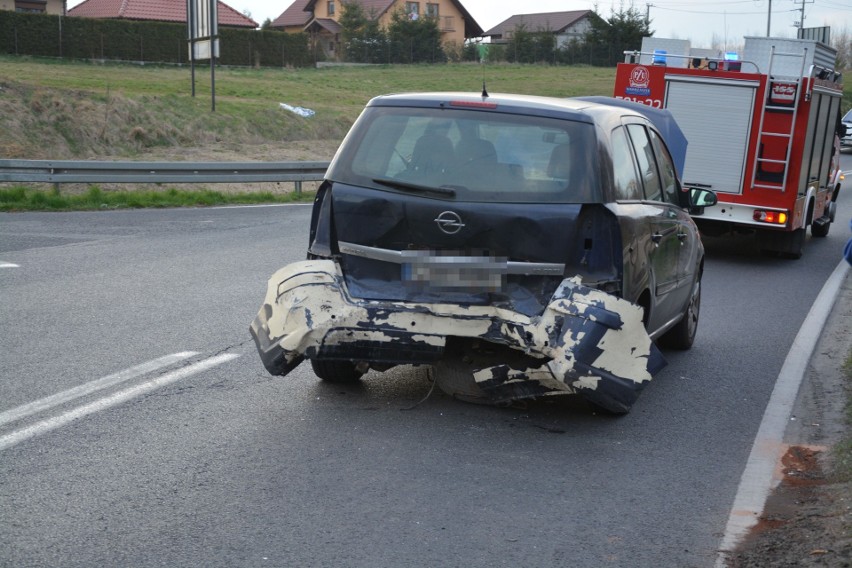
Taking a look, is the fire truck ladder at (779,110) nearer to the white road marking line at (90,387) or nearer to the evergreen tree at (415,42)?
the white road marking line at (90,387)

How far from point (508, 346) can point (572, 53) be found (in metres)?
71.7

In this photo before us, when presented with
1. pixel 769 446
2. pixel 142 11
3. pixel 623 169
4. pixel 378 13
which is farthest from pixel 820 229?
pixel 378 13

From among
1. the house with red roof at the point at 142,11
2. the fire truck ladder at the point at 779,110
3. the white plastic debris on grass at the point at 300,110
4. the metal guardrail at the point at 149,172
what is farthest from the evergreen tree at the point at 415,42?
the fire truck ladder at the point at 779,110

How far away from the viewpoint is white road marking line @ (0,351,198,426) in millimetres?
5863

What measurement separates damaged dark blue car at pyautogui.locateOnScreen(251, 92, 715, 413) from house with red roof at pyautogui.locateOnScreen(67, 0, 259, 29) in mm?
66189

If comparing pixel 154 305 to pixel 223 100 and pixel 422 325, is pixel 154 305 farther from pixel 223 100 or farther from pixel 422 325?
pixel 223 100

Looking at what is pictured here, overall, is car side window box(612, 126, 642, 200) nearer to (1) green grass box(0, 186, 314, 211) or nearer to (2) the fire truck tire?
(1) green grass box(0, 186, 314, 211)

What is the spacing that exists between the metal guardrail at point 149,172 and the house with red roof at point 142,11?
172 feet

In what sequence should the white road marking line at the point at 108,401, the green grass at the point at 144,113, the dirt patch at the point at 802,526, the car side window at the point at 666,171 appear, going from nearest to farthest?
1. the dirt patch at the point at 802,526
2. the white road marking line at the point at 108,401
3. the car side window at the point at 666,171
4. the green grass at the point at 144,113

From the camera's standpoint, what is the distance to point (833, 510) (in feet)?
15.9

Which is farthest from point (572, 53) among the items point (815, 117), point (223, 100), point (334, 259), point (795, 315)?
point (334, 259)

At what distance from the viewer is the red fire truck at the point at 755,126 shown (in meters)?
14.2

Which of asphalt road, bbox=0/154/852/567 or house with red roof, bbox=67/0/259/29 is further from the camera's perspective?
house with red roof, bbox=67/0/259/29

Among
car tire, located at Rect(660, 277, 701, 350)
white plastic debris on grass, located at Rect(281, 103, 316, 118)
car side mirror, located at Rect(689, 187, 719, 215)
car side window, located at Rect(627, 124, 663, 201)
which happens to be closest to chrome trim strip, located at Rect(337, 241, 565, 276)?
car side window, located at Rect(627, 124, 663, 201)
